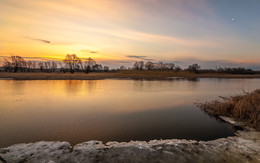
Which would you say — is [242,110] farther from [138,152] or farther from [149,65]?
[149,65]

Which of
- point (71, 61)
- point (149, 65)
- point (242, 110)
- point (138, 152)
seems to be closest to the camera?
point (138, 152)

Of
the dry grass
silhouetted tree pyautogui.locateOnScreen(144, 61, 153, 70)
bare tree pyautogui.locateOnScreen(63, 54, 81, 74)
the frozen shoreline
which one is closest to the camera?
the frozen shoreline

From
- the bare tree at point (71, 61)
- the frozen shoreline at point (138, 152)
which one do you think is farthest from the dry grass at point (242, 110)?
the bare tree at point (71, 61)

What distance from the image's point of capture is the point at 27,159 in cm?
357

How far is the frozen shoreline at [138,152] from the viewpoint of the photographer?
368 cm

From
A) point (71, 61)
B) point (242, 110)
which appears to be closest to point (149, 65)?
point (71, 61)

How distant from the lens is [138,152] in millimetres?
4035

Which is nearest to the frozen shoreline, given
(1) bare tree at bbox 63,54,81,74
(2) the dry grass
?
(2) the dry grass

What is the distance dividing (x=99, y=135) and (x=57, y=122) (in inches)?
108

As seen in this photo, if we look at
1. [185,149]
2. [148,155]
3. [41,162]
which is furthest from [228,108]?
[41,162]

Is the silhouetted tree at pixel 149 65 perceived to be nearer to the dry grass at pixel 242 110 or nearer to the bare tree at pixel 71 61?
the bare tree at pixel 71 61

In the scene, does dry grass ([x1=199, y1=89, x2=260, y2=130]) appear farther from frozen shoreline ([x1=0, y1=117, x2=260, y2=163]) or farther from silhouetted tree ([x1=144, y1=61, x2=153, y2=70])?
silhouetted tree ([x1=144, y1=61, x2=153, y2=70])

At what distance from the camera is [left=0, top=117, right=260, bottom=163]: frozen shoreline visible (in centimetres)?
368

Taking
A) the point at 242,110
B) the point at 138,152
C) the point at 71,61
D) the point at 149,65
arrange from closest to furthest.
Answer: the point at 138,152 < the point at 242,110 < the point at 71,61 < the point at 149,65
